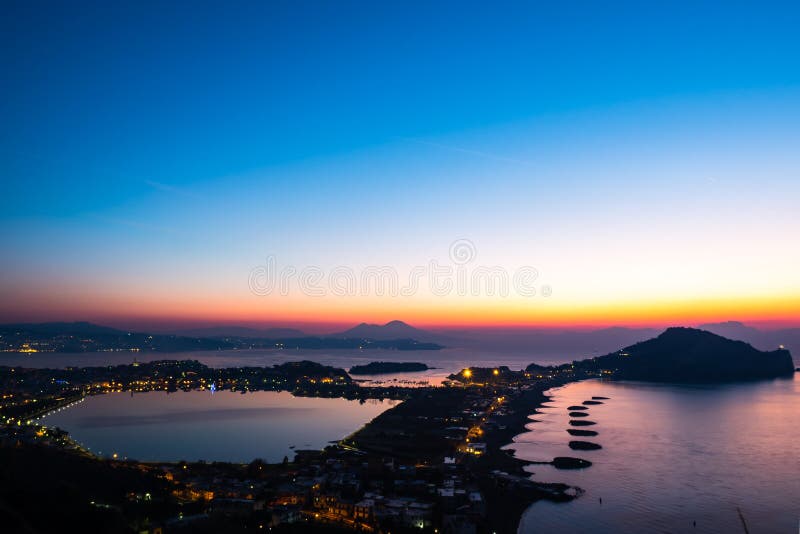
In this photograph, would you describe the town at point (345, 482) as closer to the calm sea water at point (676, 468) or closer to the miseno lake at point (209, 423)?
the calm sea water at point (676, 468)

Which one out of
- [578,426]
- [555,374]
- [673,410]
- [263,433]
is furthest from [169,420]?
[555,374]

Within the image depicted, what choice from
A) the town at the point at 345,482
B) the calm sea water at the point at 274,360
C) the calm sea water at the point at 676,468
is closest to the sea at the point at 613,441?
the calm sea water at the point at 676,468

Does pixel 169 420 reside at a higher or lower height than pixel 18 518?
lower

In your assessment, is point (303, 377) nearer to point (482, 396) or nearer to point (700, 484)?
point (482, 396)

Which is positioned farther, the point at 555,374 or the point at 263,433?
the point at 555,374

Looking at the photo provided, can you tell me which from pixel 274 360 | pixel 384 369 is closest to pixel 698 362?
pixel 384 369

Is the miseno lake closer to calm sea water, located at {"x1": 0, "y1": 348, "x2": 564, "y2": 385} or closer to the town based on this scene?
the town

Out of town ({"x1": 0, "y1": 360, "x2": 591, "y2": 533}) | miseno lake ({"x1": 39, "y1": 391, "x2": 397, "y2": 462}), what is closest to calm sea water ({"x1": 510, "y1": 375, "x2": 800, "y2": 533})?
town ({"x1": 0, "y1": 360, "x2": 591, "y2": 533})
